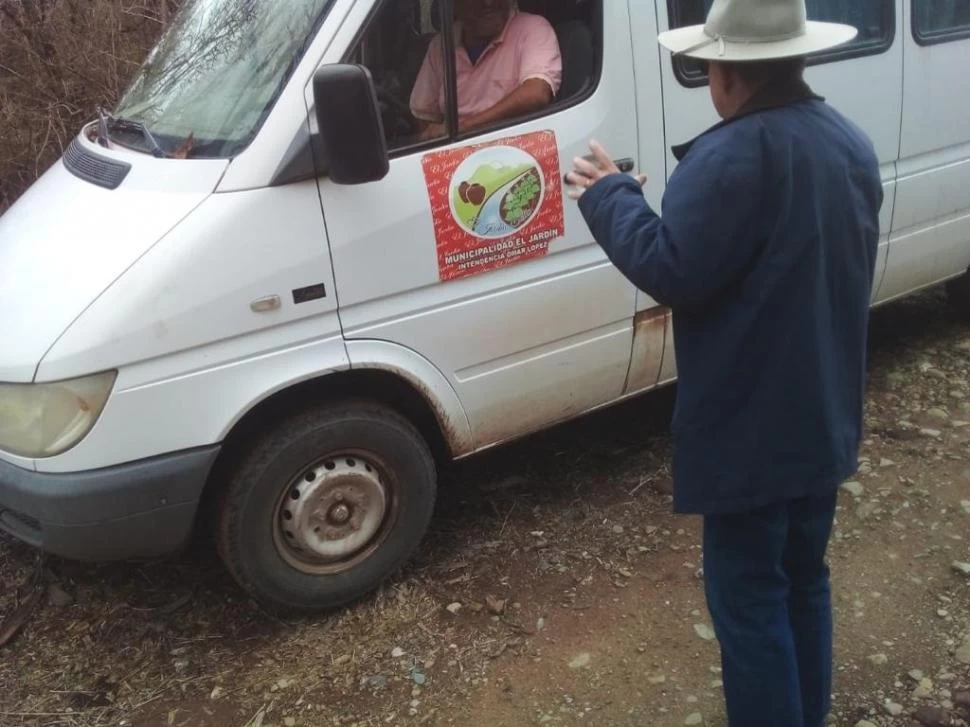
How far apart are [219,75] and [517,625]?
207 centimetres

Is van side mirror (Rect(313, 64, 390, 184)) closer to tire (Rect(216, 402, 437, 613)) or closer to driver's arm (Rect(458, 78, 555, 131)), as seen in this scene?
driver's arm (Rect(458, 78, 555, 131))

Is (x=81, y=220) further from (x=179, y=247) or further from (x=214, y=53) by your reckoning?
(x=214, y=53)

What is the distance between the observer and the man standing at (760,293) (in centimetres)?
197

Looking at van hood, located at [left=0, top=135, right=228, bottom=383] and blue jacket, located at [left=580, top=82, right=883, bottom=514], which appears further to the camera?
van hood, located at [left=0, top=135, right=228, bottom=383]

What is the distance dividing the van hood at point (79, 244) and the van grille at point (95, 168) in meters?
0.02

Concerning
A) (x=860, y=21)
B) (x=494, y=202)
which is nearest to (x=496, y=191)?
(x=494, y=202)

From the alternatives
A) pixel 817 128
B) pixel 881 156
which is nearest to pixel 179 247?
pixel 817 128

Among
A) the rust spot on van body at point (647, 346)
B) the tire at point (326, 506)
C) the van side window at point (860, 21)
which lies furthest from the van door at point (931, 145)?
the tire at point (326, 506)

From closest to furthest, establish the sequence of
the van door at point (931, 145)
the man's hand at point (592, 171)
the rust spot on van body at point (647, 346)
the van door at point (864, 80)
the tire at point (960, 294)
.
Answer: the man's hand at point (592, 171)
the van door at point (864, 80)
the rust spot on van body at point (647, 346)
the van door at point (931, 145)
the tire at point (960, 294)

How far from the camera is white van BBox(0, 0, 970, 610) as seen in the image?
2.74 meters

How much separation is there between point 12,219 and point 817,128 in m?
2.62

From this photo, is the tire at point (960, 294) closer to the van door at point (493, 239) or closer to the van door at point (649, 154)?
the van door at point (649, 154)

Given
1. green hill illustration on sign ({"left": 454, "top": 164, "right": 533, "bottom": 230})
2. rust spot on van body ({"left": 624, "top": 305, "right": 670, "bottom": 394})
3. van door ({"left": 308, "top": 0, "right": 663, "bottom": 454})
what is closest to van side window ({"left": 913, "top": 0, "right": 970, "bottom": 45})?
van door ({"left": 308, "top": 0, "right": 663, "bottom": 454})

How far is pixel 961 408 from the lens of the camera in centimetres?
454
